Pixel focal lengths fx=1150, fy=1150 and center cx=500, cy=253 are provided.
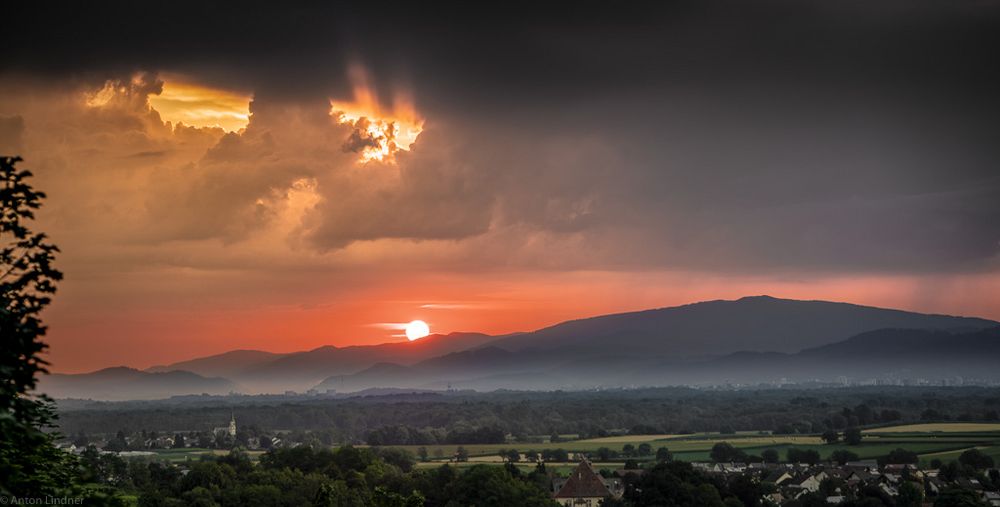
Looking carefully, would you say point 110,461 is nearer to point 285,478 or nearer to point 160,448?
point 285,478

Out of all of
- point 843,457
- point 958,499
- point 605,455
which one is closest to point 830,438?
point 843,457

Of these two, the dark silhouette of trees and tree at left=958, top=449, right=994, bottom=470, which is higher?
the dark silhouette of trees

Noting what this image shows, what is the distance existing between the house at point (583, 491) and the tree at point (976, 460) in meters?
Result: 35.2

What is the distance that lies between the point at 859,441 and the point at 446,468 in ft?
236

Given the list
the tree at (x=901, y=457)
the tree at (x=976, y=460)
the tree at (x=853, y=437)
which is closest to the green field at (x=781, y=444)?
the tree at (x=853, y=437)

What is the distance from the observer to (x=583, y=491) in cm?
9019

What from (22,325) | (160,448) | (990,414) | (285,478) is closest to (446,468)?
(285,478)

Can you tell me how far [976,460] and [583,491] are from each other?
134ft

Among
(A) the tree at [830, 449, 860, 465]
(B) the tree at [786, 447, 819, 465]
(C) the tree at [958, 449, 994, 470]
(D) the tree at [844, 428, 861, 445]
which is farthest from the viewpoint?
(D) the tree at [844, 428, 861, 445]

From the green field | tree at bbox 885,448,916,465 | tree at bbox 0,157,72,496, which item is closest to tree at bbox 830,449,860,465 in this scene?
the green field

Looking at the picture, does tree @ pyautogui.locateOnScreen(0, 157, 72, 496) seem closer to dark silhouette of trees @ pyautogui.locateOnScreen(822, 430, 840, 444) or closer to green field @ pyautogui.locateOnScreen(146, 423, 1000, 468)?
green field @ pyautogui.locateOnScreen(146, 423, 1000, 468)

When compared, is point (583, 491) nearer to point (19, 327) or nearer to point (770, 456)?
point (770, 456)

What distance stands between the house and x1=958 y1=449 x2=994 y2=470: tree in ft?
115

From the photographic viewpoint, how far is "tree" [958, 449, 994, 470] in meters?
105
